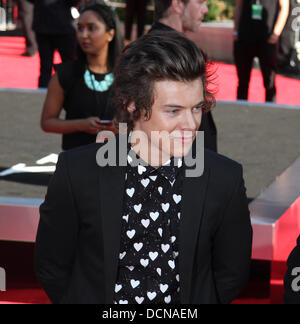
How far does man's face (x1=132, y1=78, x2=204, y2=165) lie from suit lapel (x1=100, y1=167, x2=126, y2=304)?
15 cm

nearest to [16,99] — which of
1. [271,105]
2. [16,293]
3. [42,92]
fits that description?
[42,92]

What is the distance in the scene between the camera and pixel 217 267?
2.55 m

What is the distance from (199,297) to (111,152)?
0.52 meters

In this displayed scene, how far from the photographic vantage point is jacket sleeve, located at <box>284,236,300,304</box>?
2.35 metres

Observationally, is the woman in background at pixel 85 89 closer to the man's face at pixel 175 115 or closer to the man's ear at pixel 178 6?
the man's ear at pixel 178 6

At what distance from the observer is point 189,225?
235 centimetres

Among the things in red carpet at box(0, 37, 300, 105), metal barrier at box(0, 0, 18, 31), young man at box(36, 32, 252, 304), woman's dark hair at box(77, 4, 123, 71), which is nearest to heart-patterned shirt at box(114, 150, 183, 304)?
young man at box(36, 32, 252, 304)

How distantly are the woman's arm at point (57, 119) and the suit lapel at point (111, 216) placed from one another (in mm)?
1661

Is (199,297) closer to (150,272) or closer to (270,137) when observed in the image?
(150,272)

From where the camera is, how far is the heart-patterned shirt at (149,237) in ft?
7.75

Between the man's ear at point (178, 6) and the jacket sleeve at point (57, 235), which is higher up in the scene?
the man's ear at point (178, 6)
